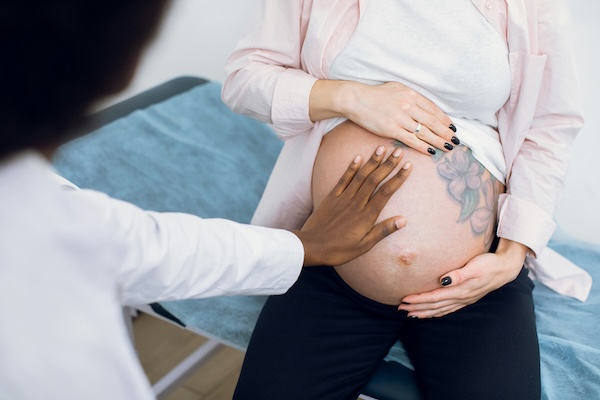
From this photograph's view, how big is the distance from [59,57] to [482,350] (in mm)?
889

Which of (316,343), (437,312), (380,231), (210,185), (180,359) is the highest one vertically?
(380,231)

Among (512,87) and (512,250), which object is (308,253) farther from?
(512,87)

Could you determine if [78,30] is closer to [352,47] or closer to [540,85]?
[352,47]

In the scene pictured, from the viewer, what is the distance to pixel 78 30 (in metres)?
0.55

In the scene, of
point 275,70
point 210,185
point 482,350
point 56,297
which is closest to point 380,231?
point 482,350

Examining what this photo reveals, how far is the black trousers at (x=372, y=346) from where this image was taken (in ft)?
3.73

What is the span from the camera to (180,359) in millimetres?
2053

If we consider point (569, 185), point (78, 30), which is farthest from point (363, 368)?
point (569, 185)

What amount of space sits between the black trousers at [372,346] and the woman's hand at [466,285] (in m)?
0.04

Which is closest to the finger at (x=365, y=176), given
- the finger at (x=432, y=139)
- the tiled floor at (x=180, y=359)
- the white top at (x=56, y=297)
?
the finger at (x=432, y=139)

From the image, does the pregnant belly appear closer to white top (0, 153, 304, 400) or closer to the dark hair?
white top (0, 153, 304, 400)

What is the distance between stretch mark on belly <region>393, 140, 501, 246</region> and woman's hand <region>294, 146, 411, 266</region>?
3.8 inches

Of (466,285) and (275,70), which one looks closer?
(466,285)

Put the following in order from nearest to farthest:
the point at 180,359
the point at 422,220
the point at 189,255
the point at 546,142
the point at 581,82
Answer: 1. the point at 189,255
2. the point at 422,220
3. the point at 546,142
4. the point at 581,82
5. the point at 180,359
